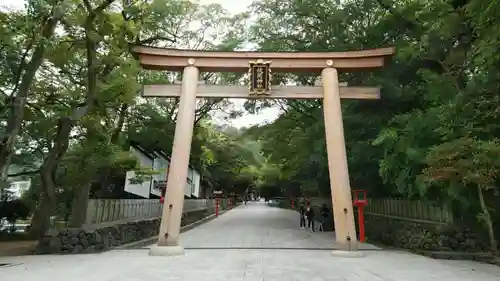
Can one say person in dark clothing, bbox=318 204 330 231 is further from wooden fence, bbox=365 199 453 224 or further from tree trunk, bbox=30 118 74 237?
tree trunk, bbox=30 118 74 237

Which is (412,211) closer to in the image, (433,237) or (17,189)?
(433,237)

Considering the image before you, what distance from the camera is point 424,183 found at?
9992 mm

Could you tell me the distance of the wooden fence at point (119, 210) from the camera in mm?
12328

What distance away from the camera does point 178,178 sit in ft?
36.2

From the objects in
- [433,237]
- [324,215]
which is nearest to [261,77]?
[433,237]

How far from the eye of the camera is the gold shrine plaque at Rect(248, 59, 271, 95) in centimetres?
1196

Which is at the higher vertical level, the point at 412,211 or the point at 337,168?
the point at 337,168

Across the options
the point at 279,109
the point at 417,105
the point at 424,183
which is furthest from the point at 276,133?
the point at 424,183

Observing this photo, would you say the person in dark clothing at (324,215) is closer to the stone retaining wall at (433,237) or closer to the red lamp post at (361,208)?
the red lamp post at (361,208)

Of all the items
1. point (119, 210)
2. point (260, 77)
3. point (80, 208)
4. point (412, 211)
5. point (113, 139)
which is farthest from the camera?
point (113, 139)

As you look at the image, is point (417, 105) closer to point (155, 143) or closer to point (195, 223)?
point (155, 143)

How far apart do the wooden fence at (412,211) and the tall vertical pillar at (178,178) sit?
25.9 ft

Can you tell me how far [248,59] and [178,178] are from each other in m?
4.55

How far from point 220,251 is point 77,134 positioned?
7.64m
